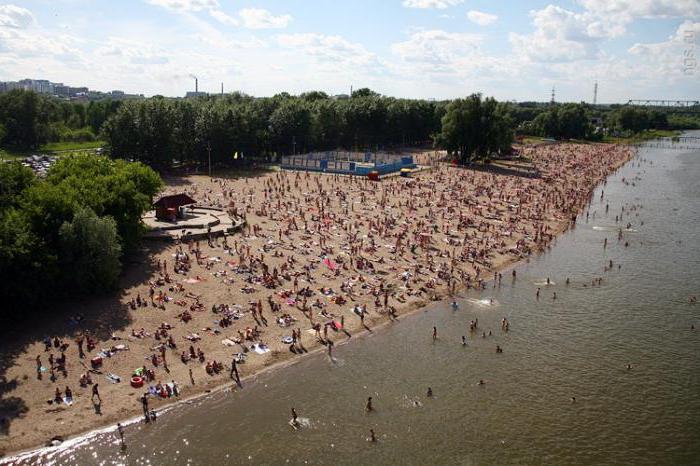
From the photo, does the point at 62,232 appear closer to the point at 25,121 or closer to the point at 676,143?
the point at 25,121

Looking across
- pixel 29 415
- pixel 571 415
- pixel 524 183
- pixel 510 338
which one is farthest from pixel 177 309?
pixel 524 183

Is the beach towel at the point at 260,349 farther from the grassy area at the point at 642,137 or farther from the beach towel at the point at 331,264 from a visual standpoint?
the grassy area at the point at 642,137

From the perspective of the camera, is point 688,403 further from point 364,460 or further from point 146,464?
point 146,464

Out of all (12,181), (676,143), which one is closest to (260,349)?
(12,181)

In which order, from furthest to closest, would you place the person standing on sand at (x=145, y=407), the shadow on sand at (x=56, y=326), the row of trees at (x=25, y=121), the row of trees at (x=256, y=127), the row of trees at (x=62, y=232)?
the row of trees at (x=25, y=121) → the row of trees at (x=256, y=127) → the row of trees at (x=62, y=232) → the shadow on sand at (x=56, y=326) → the person standing on sand at (x=145, y=407)

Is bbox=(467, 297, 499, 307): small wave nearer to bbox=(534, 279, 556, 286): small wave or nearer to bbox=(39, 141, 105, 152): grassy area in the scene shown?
bbox=(534, 279, 556, 286): small wave

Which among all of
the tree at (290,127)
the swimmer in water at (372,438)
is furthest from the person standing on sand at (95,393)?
the tree at (290,127)

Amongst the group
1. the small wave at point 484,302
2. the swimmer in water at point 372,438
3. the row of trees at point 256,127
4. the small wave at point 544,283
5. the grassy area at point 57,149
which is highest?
the row of trees at point 256,127
